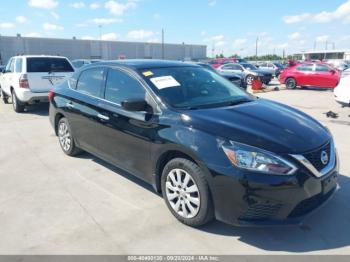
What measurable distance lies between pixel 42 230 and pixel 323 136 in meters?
3.08

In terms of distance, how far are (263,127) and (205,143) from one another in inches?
25.1

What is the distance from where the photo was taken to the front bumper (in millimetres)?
2830

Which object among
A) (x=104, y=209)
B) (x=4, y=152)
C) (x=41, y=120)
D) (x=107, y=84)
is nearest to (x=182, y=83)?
(x=107, y=84)

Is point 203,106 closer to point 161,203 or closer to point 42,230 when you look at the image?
point 161,203

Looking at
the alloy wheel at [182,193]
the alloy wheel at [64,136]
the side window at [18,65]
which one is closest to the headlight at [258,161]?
the alloy wheel at [182,193]

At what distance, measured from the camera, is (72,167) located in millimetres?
5250

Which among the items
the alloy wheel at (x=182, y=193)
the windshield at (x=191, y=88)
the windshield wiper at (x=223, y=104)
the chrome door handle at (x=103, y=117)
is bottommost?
the alloy wheel at (x=182, y=193)

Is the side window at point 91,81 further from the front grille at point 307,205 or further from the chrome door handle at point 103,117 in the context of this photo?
the front grille at point 307,205

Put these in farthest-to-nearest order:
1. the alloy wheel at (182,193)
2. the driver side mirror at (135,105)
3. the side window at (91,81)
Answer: the side window at (91,81), the driver side mirror at (135,105), the alloy wheel at (182,193)

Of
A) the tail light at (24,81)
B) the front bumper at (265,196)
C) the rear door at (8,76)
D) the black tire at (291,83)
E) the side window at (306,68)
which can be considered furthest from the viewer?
the black tire at (291,83)

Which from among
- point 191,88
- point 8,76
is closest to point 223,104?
point 191,88

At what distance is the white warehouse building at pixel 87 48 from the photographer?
194ft

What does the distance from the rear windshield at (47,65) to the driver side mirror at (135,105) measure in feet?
24.0

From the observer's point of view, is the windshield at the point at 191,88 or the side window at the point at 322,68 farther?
the side window at the point at 322,68
